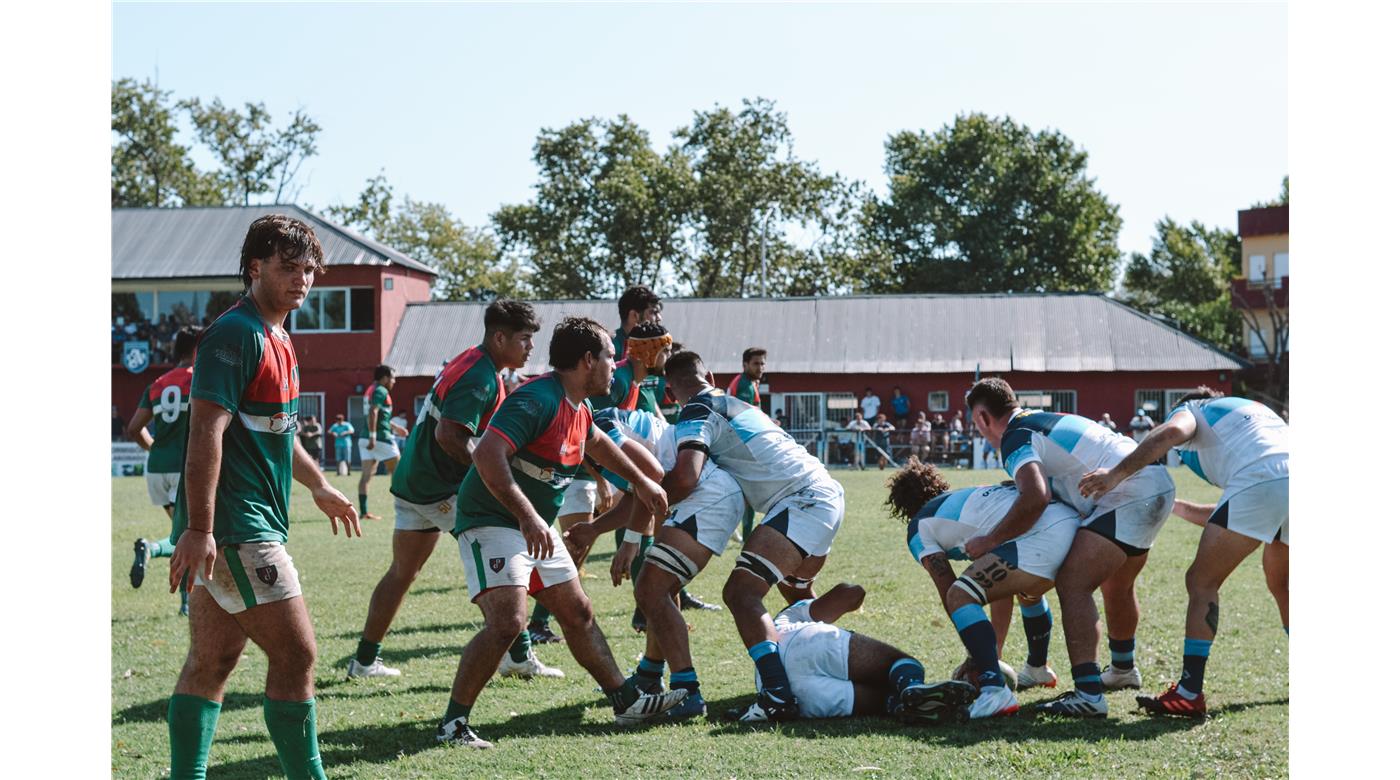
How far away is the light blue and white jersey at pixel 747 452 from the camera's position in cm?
704

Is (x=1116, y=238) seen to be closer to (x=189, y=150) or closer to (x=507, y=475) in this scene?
(x=189, y=150)

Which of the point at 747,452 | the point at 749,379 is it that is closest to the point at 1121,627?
the point at 747,452

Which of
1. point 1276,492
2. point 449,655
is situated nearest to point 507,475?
point 449,655

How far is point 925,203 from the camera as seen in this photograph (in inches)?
2549

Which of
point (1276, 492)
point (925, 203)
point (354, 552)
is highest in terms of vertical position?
point (925, 203)

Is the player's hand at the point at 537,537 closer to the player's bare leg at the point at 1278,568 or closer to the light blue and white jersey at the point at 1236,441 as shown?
the light blue and white jersey at the point at 1236,441

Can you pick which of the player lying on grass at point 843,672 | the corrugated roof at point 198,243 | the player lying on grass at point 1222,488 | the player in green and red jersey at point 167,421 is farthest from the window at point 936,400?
the player lying on grass at point 843,672

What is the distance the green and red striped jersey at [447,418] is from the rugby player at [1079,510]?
2.53 meters

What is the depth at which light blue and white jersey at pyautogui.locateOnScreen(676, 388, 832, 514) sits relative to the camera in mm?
7035

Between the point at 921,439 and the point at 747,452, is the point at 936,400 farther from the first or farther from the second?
the point at 747,452

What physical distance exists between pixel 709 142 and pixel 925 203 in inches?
461

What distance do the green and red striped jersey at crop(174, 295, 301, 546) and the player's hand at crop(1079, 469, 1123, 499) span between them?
3703mm

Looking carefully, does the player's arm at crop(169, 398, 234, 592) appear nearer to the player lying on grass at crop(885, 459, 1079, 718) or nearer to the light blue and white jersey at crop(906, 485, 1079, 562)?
the player lying on grass at crop(885, 459, 1079, 718)

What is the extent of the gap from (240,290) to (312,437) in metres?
8.74
